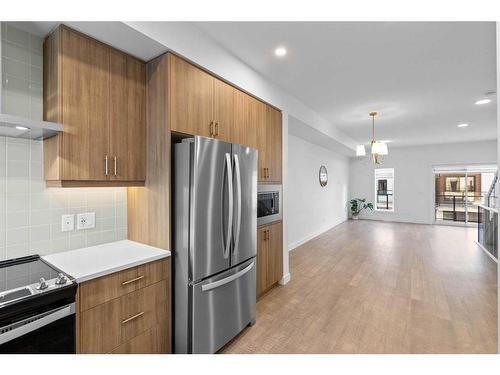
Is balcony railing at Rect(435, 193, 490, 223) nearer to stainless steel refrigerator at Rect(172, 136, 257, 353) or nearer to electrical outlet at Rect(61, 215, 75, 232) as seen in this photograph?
stainless steel refrigerator at Rect(172, 136, 257, 353)

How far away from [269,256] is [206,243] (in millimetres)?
1334

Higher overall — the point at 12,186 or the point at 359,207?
the point at 12,186

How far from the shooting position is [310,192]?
610 centimetres

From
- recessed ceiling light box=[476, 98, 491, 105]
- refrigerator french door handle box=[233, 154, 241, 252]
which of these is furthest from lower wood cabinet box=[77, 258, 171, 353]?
recessed ceiling light box=[476, 98, 491, 105]

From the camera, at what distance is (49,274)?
1444 millimetres

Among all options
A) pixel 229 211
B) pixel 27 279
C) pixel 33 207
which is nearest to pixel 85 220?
pixel 33 207

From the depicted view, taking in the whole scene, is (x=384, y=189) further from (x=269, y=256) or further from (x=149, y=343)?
(x=149, y=343)

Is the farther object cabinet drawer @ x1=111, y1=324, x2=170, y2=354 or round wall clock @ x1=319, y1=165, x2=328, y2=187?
round wall clock @ x1=319, y1=165, x2=328, y2=187

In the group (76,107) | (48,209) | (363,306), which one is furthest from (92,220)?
(363,306)

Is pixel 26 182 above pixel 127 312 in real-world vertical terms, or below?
above

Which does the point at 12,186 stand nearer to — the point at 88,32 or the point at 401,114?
the point at 88,32

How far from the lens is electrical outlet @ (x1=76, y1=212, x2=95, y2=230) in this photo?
1898 mm
